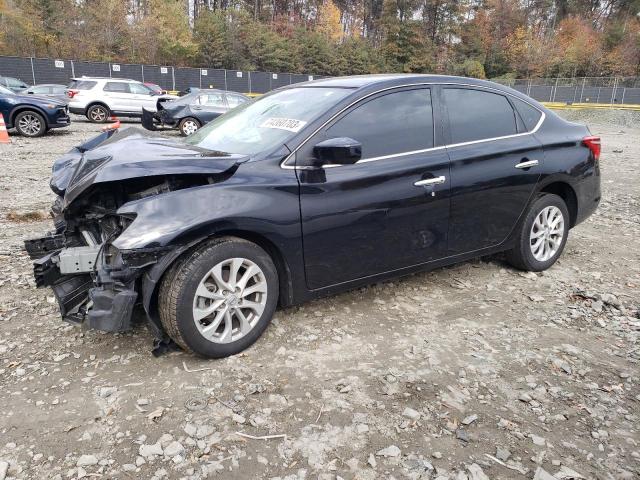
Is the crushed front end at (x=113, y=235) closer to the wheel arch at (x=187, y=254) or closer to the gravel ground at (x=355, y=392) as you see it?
the wheel arch at (x=187, y=254)

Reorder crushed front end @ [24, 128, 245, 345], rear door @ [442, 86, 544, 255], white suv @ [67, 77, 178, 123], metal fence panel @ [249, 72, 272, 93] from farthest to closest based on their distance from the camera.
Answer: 1. metal fence panel @ [249, 72, 272, 93]
2. white suv @ [67, 77, 178, 123]
3. rear door @ [442, 86, 544, 255]
4. crushed front end @ [24, 128, 245, 345]

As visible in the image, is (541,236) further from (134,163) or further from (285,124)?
(134,163)

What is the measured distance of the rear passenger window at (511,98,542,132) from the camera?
4266 mm

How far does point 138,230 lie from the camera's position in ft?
8.80

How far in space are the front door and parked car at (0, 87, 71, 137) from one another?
11.9 meters

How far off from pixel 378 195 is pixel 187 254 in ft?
4.37

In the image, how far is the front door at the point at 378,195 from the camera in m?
3.18

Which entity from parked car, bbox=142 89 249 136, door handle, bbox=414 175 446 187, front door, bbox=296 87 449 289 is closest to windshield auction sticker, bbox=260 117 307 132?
front door, bbox=296 87 449 289

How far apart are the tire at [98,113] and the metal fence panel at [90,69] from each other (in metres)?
15.8

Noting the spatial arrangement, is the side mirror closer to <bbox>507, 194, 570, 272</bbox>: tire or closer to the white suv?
<bbox>507, 194, 570, 272</bbox>: tire

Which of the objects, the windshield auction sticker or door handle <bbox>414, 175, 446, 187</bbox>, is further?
door handle <bbox>414, 175, 446, 187</bbox>

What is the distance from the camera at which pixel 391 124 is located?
3.52 meters

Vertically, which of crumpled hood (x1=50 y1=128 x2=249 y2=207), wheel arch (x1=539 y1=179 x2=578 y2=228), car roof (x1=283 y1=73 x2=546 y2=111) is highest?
car roof (x1=283 y1=73 x2=546 y2=111)

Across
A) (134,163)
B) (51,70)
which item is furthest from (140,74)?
(134,163)
